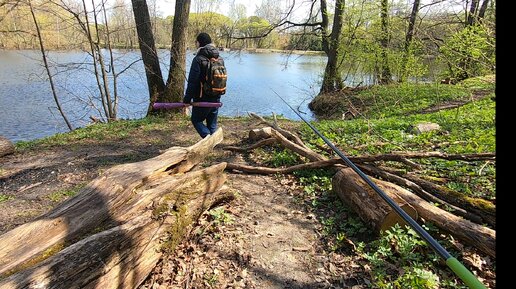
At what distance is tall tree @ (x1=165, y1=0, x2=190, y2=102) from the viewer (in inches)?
367

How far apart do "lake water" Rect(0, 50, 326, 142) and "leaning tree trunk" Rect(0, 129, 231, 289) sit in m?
7.89

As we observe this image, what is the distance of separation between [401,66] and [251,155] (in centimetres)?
1176

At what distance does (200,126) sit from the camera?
572cm

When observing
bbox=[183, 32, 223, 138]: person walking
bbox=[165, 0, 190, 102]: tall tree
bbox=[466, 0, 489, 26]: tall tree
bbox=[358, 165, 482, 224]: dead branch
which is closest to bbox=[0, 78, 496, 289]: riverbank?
bbox=[358, 165, 482, 224]: dead branch

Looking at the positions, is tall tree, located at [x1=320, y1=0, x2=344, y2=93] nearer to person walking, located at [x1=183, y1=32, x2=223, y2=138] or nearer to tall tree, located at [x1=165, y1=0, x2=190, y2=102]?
tall tree, located at [x1=165, y1=0, x2=190, y2=102]

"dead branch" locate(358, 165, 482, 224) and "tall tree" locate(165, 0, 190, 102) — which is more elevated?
"tall tree" locate(165, 0, 190, 102)

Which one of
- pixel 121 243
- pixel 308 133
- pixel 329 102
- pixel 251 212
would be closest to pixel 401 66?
pixel 329 102

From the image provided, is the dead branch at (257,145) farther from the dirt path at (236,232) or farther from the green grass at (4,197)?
the green grass at (4,197)

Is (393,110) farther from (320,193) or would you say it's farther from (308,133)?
(320,193)

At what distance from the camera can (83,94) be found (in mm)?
15711

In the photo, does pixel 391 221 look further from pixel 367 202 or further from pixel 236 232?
pixel 236 232

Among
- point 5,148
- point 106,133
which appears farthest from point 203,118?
point 5,148

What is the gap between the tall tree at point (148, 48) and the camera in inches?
367

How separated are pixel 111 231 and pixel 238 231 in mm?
1367
